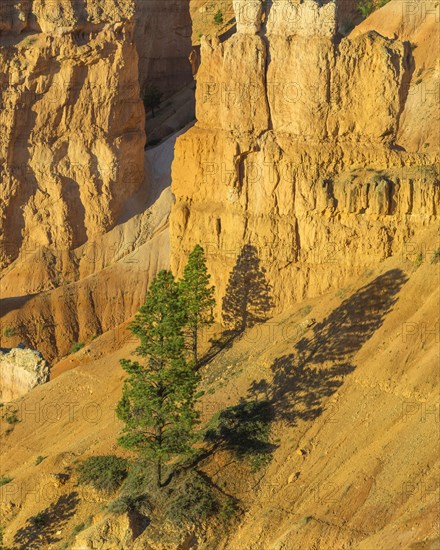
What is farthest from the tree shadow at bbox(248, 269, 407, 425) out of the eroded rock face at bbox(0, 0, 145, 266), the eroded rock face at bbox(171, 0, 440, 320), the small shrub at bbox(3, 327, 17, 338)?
the eroded rock face at bbox(0, 0, 145, 266)

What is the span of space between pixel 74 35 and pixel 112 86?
3023 mm

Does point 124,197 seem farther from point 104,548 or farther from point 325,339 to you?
point 104,548

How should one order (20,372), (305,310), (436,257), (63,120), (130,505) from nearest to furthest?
(130,505), (436,257), (305,310), (20,372), (63,120)

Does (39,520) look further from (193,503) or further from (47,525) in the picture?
(193,503)

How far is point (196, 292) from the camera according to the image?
1727 inches

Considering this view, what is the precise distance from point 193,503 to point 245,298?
10.5m

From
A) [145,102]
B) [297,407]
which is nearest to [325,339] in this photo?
[297,407]

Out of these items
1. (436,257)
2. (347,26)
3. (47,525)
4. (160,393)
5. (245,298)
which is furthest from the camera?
(347,26)

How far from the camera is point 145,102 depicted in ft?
253

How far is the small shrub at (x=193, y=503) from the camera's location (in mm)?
35688

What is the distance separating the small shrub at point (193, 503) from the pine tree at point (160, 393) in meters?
1.10

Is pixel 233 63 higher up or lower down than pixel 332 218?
higher up

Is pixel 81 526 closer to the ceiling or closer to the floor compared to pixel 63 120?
closer to the floor

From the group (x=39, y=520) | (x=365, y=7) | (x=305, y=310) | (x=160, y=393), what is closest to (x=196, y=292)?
(x=305, y=310)
